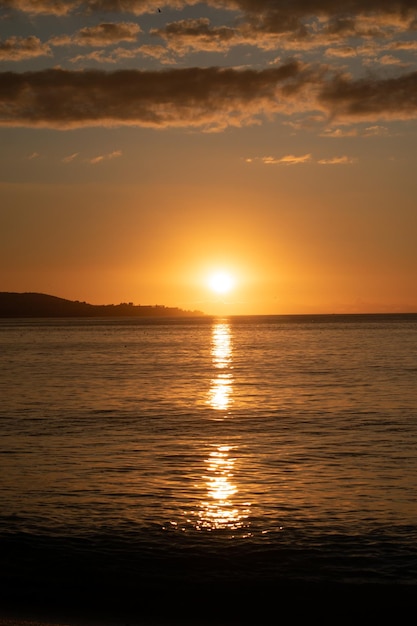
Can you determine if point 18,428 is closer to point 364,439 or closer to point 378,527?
point 364,439

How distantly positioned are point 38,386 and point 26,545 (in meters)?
38.8

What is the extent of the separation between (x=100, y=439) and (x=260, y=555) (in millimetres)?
15832

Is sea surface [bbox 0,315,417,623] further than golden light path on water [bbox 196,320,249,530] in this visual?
No

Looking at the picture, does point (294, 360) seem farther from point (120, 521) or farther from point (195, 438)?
point (120, 521)

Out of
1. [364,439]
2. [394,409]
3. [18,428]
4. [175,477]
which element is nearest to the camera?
[175,477]

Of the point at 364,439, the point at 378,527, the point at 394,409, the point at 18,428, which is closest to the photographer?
the point at 378,527

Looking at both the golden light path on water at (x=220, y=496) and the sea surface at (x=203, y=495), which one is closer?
the sea surface at (x=203, y=495)

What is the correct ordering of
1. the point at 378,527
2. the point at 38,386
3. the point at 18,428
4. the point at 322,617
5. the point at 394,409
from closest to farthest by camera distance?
the point at 322,617 < the point at 378,527 < the point at 18,428 < the point at 394,409 < the point at 38,386

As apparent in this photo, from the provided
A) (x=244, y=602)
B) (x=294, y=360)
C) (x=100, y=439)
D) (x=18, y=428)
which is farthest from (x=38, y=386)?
(x=244, y=602)

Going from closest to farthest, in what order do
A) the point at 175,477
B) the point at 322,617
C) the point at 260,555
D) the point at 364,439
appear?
the point at 322,617, the point at 260,555, the point at 175,477, the point at 364,439

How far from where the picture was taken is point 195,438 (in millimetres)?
30828

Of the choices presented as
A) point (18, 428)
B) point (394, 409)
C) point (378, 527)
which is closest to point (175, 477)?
point (378, 527)

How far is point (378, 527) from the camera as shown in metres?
17.2

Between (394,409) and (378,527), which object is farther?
(394,409)
